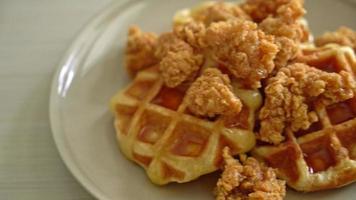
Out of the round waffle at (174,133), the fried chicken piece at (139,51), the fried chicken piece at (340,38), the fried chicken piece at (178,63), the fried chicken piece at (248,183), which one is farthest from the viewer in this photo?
the fried chicken piece at (139,51)

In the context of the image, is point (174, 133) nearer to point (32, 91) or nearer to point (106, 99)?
point (106, 99)

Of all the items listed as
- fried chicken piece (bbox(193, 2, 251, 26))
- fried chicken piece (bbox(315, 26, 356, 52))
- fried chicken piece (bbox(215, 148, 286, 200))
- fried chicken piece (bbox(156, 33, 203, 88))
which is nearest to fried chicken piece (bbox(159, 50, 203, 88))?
fried chicken piece (bbox(156, 33, 203, 88))

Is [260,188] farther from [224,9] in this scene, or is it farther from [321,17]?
[321,17]

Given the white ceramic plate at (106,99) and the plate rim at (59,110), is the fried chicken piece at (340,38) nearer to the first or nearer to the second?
the white ceramic plate at (106,99)

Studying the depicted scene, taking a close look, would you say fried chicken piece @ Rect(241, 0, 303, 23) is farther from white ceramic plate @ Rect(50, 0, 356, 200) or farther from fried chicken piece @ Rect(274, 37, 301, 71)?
white ceramic plate @ Rect(50, 0, 356, 200)

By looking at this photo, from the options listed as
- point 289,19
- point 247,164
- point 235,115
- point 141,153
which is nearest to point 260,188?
point 247,164

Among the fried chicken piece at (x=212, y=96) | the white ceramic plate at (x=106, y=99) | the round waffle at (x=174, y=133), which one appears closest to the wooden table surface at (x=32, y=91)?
the white ceramic plate at (x=106, y=99)
